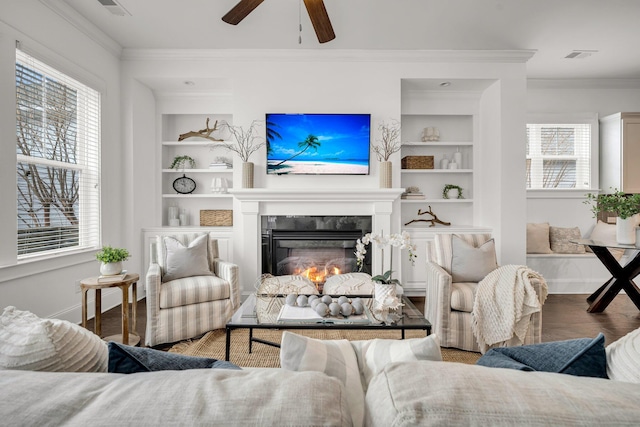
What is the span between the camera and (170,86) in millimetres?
4398

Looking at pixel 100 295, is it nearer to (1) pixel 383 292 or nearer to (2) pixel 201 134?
(1) pixel 383 292

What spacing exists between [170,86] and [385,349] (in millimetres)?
4389

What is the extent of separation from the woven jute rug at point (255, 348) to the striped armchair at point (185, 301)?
0.12 m

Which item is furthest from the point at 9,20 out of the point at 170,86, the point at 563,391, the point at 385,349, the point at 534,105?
the point at 534,105

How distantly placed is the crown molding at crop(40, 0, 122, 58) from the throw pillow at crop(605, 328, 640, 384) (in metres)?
4.11

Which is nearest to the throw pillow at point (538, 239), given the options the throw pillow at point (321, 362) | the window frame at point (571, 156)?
the window frame at point (571, 156)

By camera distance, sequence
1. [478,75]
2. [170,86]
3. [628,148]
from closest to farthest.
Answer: [478,75]
[170,86]
[628,148]

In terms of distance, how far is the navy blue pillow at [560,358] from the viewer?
2.75 feet

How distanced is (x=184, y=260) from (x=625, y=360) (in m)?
2.98

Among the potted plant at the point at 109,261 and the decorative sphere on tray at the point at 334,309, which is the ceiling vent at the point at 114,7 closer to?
the potted plant at the point at 109,261

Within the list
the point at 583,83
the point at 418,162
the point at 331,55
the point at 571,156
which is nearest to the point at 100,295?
the point at 331,55

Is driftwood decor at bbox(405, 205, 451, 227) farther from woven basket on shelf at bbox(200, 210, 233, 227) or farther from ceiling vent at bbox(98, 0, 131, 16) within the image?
ceiling vent at bbox(98, 0, 131, 16)

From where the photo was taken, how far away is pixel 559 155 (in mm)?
5027

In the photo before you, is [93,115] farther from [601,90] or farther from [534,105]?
[601,90]
